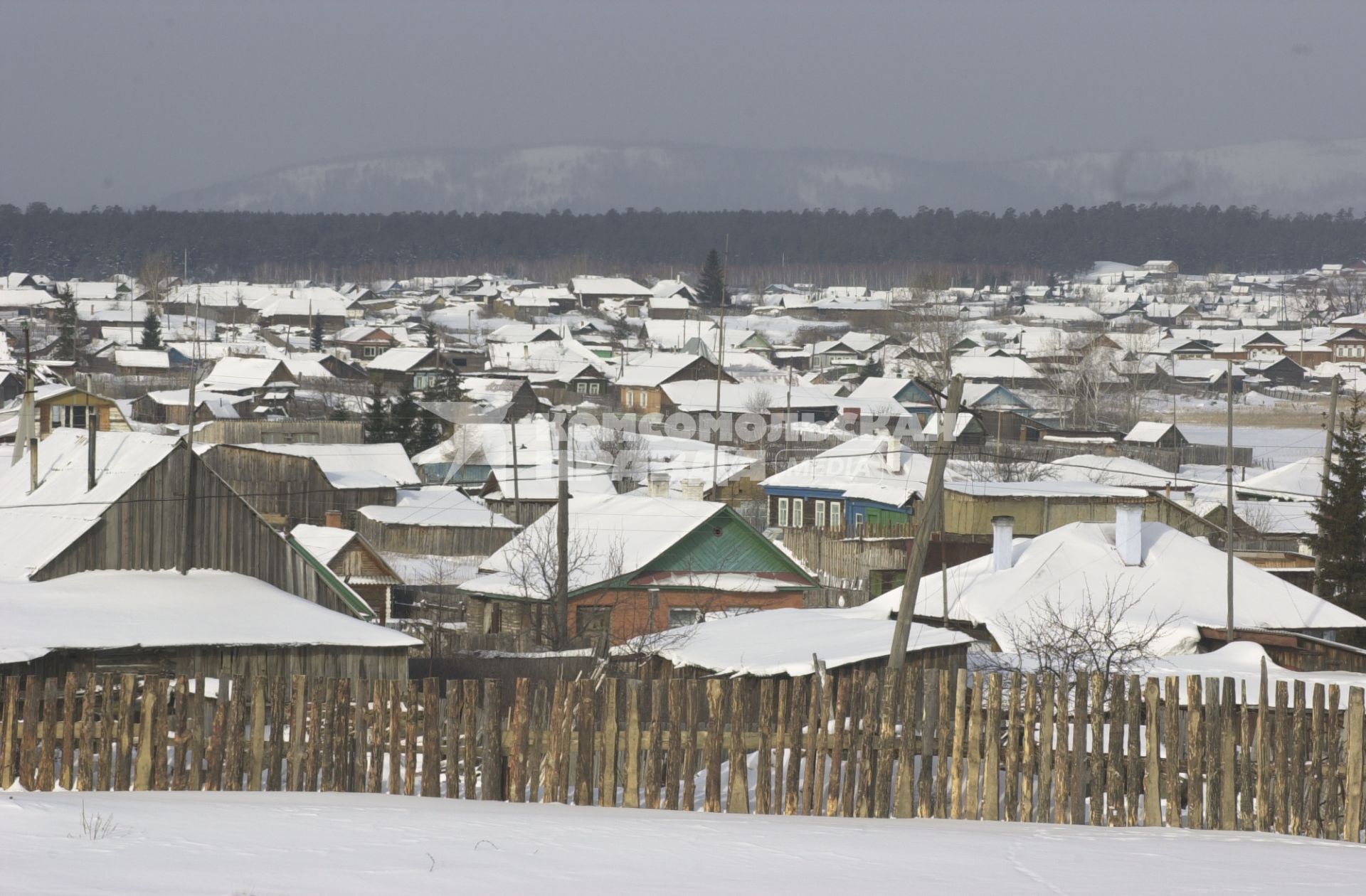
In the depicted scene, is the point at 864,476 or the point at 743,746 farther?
the point at 864,476

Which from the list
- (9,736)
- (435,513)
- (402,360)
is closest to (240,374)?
(402,360)

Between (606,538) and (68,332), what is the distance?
84.6m

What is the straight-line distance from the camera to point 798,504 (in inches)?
1962

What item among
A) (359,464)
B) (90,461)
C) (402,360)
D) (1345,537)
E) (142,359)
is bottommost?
(1345,537)

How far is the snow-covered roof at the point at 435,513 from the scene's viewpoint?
150 ft

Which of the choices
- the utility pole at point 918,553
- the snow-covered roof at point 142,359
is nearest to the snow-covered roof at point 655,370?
the snow-covered roof at point 142,359

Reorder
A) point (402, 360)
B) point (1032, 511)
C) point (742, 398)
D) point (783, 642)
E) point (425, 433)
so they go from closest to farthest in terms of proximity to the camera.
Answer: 1. point (783, 642)
2. point (1032, 511)
3. point (425, 433)
4. point (742, 398)
5. point (402, 360)

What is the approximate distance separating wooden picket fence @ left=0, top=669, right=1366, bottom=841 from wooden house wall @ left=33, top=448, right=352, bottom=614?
9.89 m

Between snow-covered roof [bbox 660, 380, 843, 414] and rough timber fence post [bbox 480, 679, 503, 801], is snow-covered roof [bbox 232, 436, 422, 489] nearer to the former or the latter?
snow-covered roof [bbox 660, 380, 843, 414]

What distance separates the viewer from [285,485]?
160ft

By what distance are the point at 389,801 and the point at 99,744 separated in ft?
6.97

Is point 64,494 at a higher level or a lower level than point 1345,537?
higher

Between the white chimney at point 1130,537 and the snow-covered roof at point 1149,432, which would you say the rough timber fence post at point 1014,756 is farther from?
the snow-covered roof at point 1149,432

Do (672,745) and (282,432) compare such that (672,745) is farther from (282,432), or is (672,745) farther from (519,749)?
(282,432)
